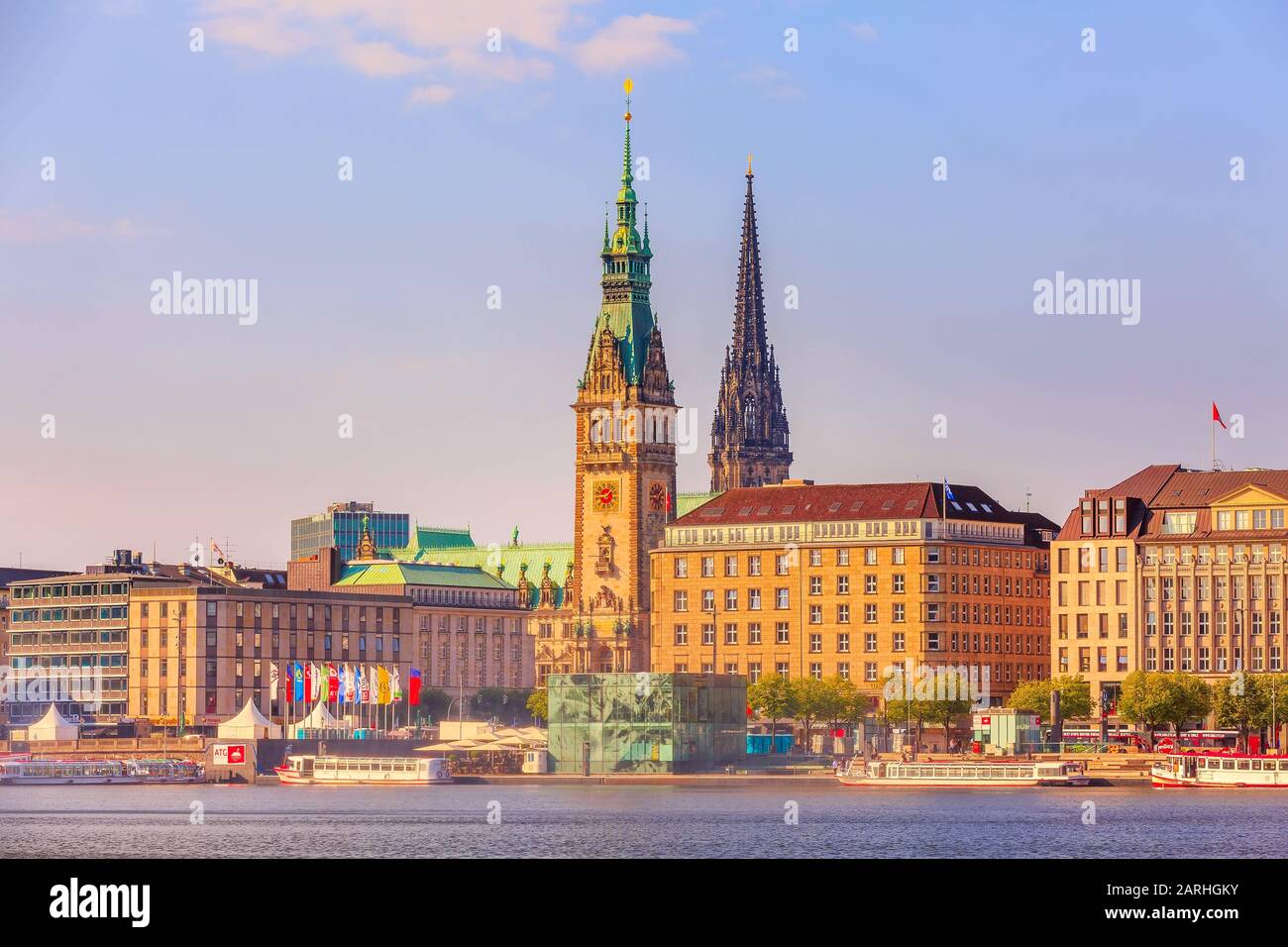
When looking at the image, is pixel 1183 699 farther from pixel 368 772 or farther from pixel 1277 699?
pixel 368 772

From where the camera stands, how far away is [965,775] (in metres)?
178

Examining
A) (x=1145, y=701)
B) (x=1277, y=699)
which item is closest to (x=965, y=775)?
(x=1145, y=701)

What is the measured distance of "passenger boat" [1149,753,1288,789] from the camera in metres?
171

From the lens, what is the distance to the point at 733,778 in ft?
597

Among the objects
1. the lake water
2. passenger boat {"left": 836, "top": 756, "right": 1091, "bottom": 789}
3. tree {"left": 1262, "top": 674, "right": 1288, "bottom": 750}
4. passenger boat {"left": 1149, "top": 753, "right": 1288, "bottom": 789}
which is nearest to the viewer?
the lake water

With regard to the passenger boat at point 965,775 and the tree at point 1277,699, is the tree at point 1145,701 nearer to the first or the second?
the tree at point 1277,699

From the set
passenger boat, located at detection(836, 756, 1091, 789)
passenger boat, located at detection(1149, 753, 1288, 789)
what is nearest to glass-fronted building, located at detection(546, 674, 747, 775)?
passenger boat, located at detection(836, 756, 1091, 789)

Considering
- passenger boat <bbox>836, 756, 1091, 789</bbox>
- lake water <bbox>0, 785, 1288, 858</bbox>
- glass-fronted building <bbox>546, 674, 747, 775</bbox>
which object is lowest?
lake water <bbox>0, 785, 1288, 858</bbox>

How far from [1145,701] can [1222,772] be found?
553 inches

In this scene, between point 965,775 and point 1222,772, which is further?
point 965,775

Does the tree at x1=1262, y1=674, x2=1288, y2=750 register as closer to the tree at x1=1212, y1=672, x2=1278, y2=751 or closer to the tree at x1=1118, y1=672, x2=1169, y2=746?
the tree at x1=1212, y1=672, x2=1278, y2=751

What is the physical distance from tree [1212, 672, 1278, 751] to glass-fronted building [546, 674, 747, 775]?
32.4m

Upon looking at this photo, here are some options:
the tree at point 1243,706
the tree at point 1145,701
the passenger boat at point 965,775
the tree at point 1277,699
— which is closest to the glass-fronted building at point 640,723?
the passenger boat at point 965,775

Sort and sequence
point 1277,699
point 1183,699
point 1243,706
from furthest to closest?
point 1243,706, point 1183,699, point 1277,699
